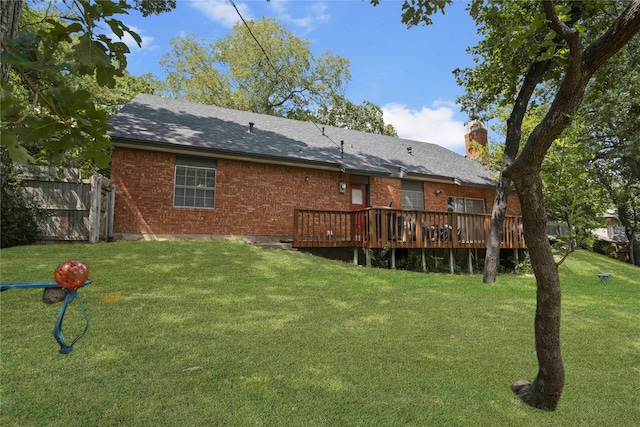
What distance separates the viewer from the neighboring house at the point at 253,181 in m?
10.7

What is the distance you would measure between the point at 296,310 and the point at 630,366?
159 inches

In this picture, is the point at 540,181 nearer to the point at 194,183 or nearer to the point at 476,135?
the point at 194,183

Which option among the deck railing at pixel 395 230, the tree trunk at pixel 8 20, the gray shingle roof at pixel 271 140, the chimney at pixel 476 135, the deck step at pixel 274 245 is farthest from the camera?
the chimney at pixel 476 135

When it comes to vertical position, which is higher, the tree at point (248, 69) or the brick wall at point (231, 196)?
the tree at point (248, 69)

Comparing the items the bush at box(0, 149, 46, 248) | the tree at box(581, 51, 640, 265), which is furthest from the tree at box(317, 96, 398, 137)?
the bush at box(0, 149, 46, 248)

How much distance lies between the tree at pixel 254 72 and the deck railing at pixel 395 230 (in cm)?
1910

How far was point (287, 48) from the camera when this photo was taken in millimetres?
32500

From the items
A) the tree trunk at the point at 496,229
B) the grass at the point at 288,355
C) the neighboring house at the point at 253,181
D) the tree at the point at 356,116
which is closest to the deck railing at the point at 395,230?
the neighboring house at the point at 253,181

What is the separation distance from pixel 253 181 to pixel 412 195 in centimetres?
672

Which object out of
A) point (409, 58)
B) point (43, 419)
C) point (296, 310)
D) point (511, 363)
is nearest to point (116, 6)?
point (43, 419)

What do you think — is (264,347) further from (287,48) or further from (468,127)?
(287,48)

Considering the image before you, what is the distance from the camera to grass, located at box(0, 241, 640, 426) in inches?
105

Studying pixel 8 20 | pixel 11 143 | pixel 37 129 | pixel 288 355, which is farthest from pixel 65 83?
pixel 288 355

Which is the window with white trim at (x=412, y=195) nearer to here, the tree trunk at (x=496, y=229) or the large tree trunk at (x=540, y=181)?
the tree trunk at (x=496, y=229)
